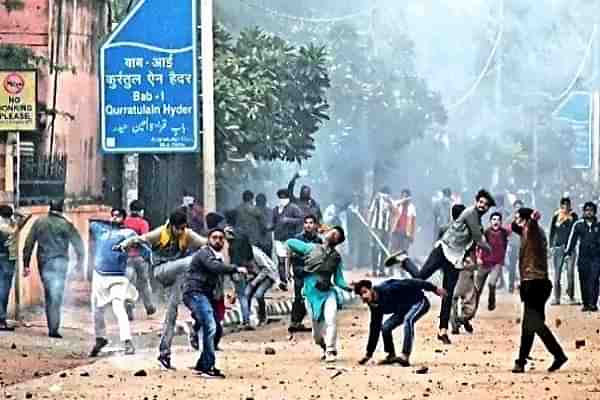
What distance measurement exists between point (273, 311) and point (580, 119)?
25733 mm

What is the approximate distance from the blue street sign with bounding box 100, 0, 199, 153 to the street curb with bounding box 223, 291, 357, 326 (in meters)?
2.06

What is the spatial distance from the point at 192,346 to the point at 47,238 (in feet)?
6.58

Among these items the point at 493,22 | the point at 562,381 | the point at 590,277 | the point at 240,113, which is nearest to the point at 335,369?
the point at 562,381

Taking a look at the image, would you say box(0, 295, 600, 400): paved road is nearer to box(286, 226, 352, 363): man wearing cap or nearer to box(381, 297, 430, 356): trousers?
box(381, 297, 430, 356): trousers

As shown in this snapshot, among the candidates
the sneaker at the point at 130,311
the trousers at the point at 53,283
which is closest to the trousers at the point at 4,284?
the trousers at the point at 53,283

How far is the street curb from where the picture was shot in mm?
17609

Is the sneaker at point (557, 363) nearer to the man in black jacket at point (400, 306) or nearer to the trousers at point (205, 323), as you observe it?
the man in black jacket at point (400, 306)

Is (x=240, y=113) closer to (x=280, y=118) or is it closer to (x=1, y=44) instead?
(x=280, y=118)

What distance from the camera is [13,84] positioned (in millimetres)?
17312

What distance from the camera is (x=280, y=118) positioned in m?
24.7

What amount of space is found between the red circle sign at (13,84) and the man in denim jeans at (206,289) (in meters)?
5.33

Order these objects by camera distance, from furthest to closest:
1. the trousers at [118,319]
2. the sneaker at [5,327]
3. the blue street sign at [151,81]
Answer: the blue street sign at [151,81] → the sneaker at [5,327] → the trousers at [118,319]

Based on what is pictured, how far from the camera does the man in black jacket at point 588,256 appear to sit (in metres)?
19.5

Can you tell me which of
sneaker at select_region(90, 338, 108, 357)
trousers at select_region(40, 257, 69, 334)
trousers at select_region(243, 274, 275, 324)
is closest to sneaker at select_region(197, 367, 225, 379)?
sneaker at select_region(90, 338, 108, 357)
